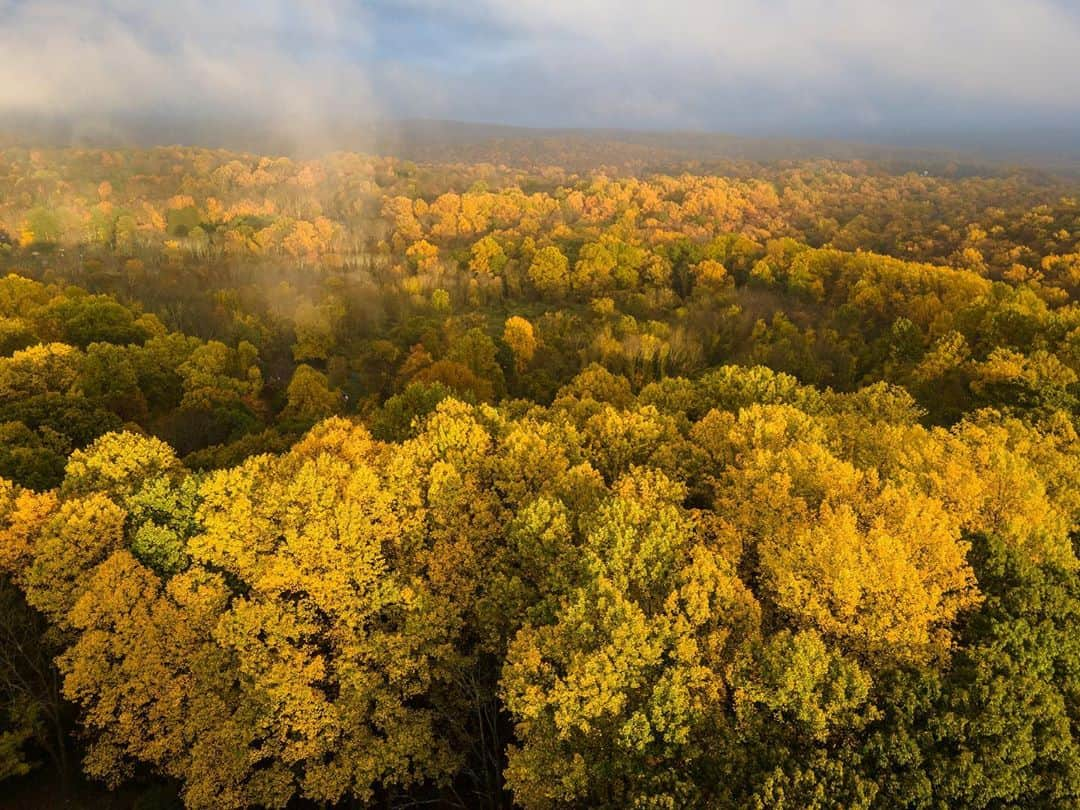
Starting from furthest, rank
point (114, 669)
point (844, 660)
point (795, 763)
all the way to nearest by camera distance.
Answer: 1. point (114, 669)
2. point (844, 660)
3. point (795, 763)

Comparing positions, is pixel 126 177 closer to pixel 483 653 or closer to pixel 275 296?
pixel 275 296

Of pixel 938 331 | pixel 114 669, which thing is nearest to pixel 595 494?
pixel 114 669

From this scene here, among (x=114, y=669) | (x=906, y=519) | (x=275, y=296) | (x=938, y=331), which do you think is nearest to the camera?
(x=906, y=519)

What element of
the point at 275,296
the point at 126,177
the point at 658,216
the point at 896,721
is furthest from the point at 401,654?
the point at 126,177

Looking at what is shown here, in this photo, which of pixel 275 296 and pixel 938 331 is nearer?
pixel 938 331

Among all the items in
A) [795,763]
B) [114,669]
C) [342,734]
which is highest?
[795,763]

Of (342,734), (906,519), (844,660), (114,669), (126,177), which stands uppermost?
(126,177)

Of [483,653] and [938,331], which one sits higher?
[938,331]

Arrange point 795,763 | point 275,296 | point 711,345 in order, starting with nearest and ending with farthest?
point 795,763 → point 711,345 → point 275,296

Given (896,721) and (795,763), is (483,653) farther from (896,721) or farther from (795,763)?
(896,721)
